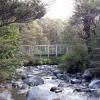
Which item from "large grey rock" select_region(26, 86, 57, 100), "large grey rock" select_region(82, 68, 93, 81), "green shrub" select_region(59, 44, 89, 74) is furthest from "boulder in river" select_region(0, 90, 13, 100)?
"green shrub" select_region(59, 44, 89, 74)

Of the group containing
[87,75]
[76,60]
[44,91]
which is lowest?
[87,75]

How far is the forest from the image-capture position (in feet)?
25.1

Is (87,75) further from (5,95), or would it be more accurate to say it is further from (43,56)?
(43,56)

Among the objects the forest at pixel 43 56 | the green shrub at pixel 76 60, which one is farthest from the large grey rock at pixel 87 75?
the green shrub at pixel 76 60

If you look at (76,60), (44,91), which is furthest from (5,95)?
(76,60)

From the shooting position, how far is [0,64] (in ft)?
26.6

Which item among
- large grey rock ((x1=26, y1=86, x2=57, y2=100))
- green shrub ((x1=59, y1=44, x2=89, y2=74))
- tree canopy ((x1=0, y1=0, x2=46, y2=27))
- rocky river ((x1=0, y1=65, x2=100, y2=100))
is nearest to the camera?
tree canopy ((x1=0, y1=0, x2=46, y2=27))

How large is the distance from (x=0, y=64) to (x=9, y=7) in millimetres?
1695

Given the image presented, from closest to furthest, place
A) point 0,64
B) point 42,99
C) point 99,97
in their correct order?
1. point 0,64
2. point 42,99
3. point 99,97

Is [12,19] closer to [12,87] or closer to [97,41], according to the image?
[12,87]

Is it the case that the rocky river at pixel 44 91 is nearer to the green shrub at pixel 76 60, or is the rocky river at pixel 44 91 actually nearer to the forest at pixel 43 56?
the forest at pixel 43 56

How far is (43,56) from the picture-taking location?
27797mm

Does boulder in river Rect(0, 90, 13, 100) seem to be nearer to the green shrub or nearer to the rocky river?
the rocky river

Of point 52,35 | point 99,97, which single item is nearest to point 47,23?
point 52,35
